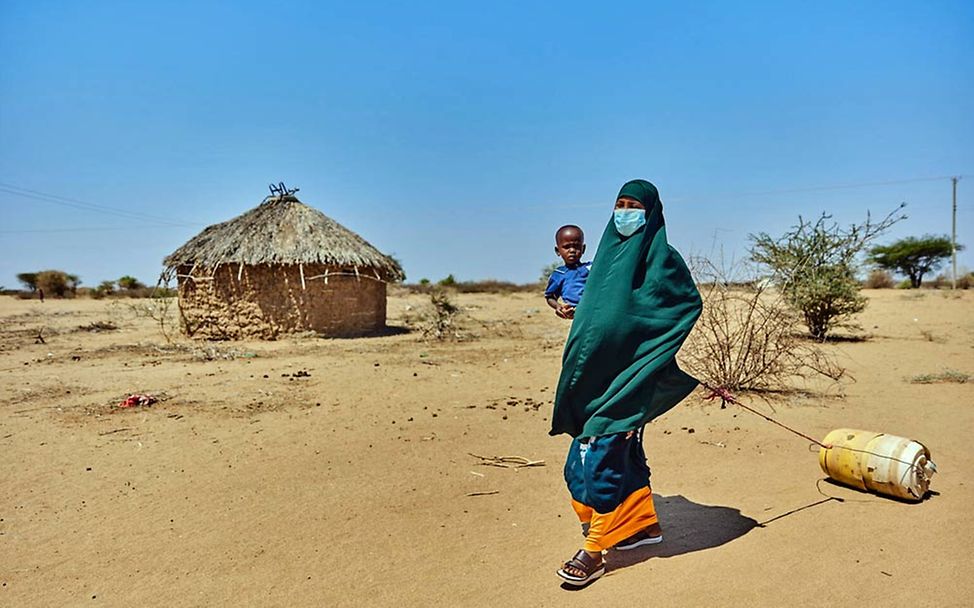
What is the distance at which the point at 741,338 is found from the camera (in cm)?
752

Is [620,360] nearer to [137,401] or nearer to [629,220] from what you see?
[629,220]

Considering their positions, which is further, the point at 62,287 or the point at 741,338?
the point at 62,287

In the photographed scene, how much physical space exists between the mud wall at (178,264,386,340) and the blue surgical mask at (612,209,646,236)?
11149mm

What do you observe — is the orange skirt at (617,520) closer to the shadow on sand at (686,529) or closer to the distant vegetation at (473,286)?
the shadow on sand at (686,529)

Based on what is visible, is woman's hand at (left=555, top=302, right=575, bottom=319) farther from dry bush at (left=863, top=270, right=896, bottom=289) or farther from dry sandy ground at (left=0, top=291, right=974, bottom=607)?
dry bush at (left=863, top=270, right=896, bottom=289)

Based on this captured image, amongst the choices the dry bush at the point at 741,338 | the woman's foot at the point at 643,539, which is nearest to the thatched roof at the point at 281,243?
the dry bush at the point at 741,338

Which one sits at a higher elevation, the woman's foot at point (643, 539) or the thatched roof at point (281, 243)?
the thatched roof at point (281, 243)

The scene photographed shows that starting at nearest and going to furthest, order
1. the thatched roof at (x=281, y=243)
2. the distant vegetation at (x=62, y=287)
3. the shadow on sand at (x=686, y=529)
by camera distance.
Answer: the shadow on sand at (x=686, y=529), the thatched roof at (x=281, y=243), the distant vegetation at (x=62, y=287)

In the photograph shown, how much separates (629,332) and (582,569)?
1.13 metres

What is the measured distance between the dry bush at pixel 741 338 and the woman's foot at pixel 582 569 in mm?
4484

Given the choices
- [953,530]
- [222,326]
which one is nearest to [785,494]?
[953,530]

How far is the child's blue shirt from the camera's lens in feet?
Result: 13.2

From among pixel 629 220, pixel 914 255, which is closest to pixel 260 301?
pixel 629 220

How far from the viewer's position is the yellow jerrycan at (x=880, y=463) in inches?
164
